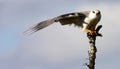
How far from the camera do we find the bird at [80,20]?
19.2 metres

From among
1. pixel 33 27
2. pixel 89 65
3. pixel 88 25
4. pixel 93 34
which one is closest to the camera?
pixel 89 65

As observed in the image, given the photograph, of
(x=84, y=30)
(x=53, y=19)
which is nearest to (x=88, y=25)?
(x=84, y=30)

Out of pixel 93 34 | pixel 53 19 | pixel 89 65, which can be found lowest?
pixel 89 65

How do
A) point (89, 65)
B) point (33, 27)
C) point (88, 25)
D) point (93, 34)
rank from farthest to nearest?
point (88, 25) → point (33, 27) → point (93, 34) → point (89, 65)

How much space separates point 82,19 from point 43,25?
229cm

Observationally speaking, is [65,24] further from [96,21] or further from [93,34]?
[93,34]

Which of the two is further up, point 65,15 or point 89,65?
point 65,15

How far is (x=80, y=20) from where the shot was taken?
20438 mm

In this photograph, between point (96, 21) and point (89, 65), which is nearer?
point (89, 65)

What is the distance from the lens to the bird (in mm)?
19156

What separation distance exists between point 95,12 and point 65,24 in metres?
1.50

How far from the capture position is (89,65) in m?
16.1

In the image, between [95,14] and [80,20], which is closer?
[95,14]

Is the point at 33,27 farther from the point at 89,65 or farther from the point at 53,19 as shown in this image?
the point at 89,65
